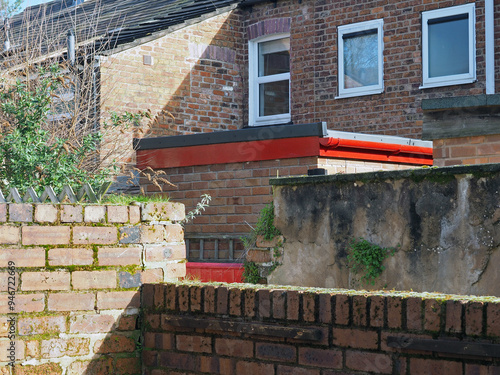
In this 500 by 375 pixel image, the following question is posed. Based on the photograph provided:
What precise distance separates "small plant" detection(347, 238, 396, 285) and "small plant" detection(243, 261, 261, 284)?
3.13ft

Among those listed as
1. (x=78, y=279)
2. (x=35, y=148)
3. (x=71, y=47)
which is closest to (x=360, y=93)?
(x=71, y=47)

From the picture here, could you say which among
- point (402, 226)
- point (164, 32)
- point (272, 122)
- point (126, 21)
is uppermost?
point (126, 21)

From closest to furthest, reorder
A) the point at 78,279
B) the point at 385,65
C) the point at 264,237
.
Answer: the point at 78,279 < the point at 264,237 < the point at 385,65

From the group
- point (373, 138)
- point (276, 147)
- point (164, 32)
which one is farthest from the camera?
point (164, 32)

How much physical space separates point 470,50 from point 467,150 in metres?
5.37

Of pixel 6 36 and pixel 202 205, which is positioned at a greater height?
pixel 6 36

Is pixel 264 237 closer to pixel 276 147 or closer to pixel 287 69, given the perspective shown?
pixel 276 147

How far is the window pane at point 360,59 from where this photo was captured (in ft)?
42.5

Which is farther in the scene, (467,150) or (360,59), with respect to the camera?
(360,59)

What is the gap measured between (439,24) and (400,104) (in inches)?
55.9

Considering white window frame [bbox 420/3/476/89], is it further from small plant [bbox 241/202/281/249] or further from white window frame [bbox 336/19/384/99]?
small plant [bbox 241/202/281/249]

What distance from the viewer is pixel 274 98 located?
46.9 ft

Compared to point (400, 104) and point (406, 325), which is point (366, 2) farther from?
point (406, 325)

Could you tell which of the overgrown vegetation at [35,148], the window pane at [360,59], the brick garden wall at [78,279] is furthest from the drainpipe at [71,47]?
the brick garden wall at [78,279]
